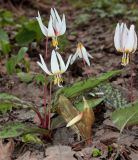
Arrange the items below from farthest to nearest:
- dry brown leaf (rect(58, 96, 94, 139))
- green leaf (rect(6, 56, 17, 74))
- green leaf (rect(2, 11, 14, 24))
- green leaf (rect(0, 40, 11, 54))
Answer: green leaf (rect(2, 11, 14, 24)) → green leaf (rect(0, 40, 11, 54)) → green leaf (rect(6, 56, 17, 74)) → dry brown leaf (rect(58, 96, 94, 139))

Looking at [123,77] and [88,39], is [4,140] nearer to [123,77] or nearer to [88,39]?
[123,77]

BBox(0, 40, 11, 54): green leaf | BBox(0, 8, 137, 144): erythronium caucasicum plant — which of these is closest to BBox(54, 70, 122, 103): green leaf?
BBox(0, 8, 137, 144): erythronium caucasicum plant

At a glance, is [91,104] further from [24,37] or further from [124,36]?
[24,37]

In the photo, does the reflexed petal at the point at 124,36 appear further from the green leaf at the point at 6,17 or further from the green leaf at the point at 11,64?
the green leaf at the point at 6,17

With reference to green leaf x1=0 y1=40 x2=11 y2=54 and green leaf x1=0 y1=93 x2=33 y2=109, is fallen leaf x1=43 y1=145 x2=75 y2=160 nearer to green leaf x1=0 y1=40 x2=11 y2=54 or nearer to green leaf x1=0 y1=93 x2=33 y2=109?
green leaf x1=0 y1=93 x2=33 y2=109

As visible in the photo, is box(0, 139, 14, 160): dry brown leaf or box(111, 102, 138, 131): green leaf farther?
box(0, 139, 14, 160): dry brown leaf

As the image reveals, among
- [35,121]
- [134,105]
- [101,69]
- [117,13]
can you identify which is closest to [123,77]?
[101,69]

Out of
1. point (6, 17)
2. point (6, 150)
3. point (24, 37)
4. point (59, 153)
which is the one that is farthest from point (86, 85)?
point (6, 17)

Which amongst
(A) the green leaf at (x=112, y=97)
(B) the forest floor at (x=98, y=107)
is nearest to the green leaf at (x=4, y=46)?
(B) the forest floor at (x=98, y=107)
